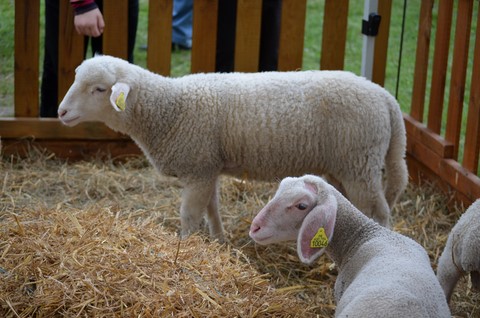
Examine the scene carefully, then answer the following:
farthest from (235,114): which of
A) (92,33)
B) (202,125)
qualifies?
(92,33)

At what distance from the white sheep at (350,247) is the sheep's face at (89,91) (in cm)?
144

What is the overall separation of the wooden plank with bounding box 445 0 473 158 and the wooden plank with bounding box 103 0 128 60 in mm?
2230

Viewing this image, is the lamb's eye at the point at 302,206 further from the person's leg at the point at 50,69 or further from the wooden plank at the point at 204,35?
the person's leg at the point at 50,69

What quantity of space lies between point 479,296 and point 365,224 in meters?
1.01

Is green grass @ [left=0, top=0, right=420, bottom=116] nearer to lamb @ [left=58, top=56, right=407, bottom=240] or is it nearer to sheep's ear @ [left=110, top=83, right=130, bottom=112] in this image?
lamb @ [left=58, top=56, right=407, bottom=240]

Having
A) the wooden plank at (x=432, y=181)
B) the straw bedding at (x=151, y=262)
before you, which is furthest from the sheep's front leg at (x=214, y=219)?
the wooden plank at (x=432, y=181)

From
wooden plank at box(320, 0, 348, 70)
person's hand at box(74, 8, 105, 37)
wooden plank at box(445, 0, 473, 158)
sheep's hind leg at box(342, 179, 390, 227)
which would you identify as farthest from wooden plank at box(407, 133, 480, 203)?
person's hand at box(74, 8, 105, 37)

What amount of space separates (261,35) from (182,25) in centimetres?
310

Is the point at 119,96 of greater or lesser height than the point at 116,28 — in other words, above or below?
below

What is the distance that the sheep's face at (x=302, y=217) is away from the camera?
3707 mm

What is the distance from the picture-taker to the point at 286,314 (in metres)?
3.81

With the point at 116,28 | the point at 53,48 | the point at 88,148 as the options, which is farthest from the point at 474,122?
the point at 53,48

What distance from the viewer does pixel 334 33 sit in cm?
624

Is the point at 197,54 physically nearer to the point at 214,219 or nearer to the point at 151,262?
the point at 214,219
